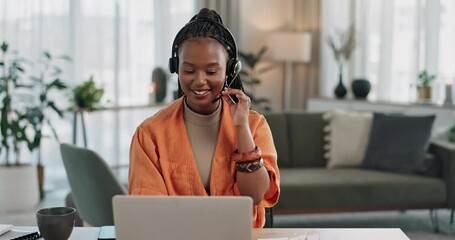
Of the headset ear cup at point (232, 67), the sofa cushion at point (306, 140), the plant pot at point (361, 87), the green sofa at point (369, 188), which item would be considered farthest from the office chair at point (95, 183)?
the plant pot at point (361, 87)

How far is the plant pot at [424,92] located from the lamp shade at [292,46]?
3.76 ft

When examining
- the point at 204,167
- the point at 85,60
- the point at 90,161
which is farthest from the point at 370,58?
the point at 204,167

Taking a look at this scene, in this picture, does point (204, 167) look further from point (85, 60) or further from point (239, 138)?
point (85, 60)

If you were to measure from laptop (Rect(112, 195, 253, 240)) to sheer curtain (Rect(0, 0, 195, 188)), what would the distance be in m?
4.15

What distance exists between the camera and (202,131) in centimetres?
181

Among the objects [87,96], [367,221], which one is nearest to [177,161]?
[367,221]

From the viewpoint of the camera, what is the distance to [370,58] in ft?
20.0

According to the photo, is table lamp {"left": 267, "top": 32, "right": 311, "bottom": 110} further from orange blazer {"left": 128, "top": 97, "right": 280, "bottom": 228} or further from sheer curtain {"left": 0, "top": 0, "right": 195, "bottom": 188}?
orange blazer {"left": 128, "top": 97, "right": 280, "bottom": 228}

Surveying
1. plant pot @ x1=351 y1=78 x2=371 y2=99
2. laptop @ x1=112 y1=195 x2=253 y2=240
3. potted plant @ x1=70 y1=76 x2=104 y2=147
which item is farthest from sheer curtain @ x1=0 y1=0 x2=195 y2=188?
laptop @ x1=112 y1=195 x2=253 y2=240

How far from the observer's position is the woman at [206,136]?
1700mm

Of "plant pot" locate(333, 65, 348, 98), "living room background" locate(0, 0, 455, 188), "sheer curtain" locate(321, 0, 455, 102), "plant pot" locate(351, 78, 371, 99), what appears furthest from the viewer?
"plant pot" locate(333, 65, 348, 98)

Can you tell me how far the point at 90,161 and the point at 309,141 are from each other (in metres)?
1.79

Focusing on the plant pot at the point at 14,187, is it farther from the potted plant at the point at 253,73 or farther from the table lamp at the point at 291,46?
the table lamp at the point at 291,46

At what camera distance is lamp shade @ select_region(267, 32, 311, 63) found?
6.10 metres
